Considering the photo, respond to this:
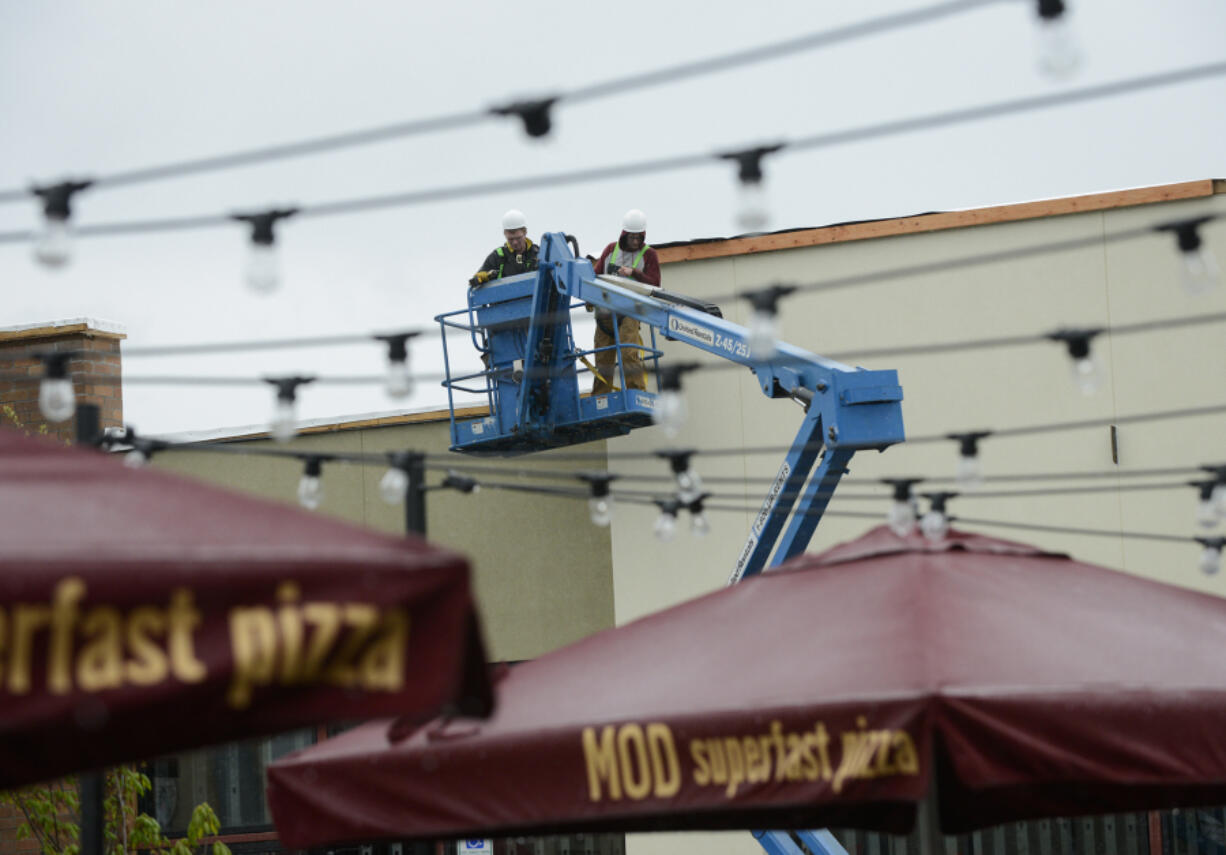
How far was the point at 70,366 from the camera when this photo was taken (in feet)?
47.7

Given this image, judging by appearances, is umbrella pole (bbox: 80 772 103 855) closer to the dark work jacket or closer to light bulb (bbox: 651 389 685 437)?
light bulb (bbox: 651 389 685 437)

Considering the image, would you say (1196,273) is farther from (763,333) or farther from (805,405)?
(805,405)

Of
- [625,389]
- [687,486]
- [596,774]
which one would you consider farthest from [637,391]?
[596,774]

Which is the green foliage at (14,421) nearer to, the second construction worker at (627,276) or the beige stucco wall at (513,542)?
the beige stucco wall at (513,542)

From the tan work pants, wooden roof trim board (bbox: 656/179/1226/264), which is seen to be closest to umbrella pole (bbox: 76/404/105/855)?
the tan work pants

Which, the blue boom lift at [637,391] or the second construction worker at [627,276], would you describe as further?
the second construction worker at [627,276]

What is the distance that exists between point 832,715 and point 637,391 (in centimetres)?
780

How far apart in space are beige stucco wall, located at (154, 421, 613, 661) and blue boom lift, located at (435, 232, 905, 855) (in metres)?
0.89

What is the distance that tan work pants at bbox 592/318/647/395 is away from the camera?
13156mm

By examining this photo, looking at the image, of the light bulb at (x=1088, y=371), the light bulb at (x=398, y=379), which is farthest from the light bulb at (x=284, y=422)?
the light bulb at (x=1088, y=371)

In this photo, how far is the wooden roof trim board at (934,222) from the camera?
13.3m

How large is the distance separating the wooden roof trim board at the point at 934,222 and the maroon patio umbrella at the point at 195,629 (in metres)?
11.1

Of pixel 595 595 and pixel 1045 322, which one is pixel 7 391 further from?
pixel 1045 322

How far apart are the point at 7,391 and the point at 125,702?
12.8m
